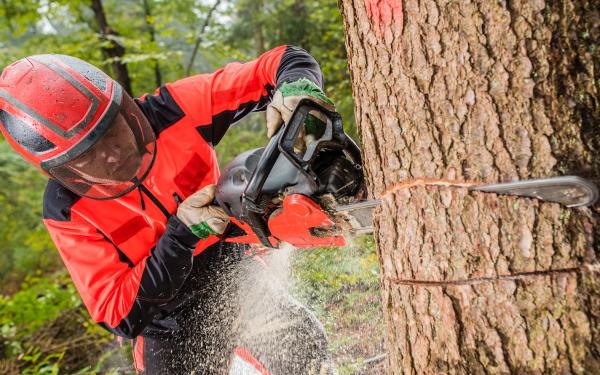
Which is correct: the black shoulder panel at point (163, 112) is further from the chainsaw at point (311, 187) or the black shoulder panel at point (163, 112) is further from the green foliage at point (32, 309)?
the green foliage at point (32, 309)

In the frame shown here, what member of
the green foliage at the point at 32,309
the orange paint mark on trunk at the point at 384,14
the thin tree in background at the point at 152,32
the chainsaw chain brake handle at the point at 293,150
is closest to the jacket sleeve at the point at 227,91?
the chainsaw chain brake handle at the point at 293,150

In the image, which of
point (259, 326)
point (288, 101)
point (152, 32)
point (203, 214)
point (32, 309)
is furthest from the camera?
point (152, 32)

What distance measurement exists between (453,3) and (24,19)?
25.3 ft

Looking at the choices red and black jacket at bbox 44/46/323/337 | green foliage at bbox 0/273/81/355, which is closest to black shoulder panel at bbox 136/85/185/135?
red and black jacket at bbox 44/46/323/337

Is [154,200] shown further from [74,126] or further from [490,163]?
[490,163]

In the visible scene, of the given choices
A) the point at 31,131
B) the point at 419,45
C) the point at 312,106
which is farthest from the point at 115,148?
the point at 419,45

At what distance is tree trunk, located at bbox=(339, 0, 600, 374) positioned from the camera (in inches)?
35.7

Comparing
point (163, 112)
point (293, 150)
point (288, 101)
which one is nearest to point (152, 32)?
point (163, 112)

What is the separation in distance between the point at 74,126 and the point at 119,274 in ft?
2.56

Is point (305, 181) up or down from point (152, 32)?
down

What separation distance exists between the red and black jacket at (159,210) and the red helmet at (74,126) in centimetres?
15

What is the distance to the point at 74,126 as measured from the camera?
201 centimetres

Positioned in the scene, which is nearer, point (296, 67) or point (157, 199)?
point (296, 67)

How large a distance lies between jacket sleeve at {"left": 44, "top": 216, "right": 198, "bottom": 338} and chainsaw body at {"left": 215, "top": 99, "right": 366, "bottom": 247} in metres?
0.61
